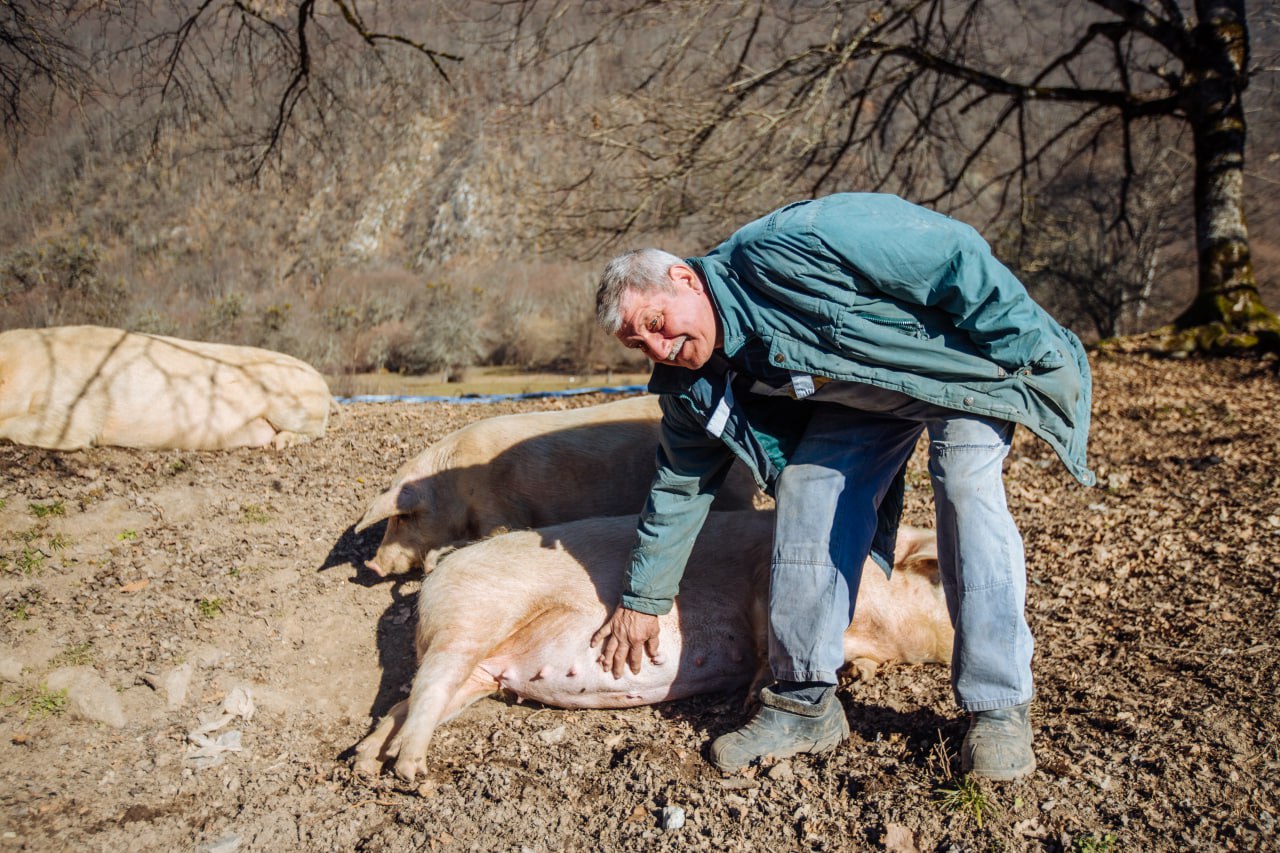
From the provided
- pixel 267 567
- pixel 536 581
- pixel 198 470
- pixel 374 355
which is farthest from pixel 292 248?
pixel 536 581

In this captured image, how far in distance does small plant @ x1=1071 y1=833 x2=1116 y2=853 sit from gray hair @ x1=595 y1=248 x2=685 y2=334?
176cm

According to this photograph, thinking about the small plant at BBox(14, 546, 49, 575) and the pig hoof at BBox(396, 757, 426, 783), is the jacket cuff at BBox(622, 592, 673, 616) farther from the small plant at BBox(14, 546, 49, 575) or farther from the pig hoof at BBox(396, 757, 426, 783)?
the small plant at BBox(14, 546, 49, 575)

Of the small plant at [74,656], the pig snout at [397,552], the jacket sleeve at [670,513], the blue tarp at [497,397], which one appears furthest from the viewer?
the blue tarp at [497,397]

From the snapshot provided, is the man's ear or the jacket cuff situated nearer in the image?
the man's ear

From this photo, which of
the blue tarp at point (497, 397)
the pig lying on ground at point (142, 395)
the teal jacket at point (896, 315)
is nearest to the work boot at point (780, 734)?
the teal jacket at point (896, 315)

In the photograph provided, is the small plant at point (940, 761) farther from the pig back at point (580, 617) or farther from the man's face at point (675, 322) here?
the man's face at point (675, 322)

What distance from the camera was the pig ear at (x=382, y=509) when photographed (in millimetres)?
4496

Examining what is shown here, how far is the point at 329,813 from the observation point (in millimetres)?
2641

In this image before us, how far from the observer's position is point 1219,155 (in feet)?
29.2

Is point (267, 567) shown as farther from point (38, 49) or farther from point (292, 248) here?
point (292, 248)

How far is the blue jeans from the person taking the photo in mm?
2471

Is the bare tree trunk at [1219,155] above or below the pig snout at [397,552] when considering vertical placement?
above

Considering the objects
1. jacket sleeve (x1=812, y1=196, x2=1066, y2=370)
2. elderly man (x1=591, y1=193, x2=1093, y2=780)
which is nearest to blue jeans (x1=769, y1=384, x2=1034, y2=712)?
elderly man (x1=591, y1=193, x2=1093, y2=780)

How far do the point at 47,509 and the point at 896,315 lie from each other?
4.37 metres
